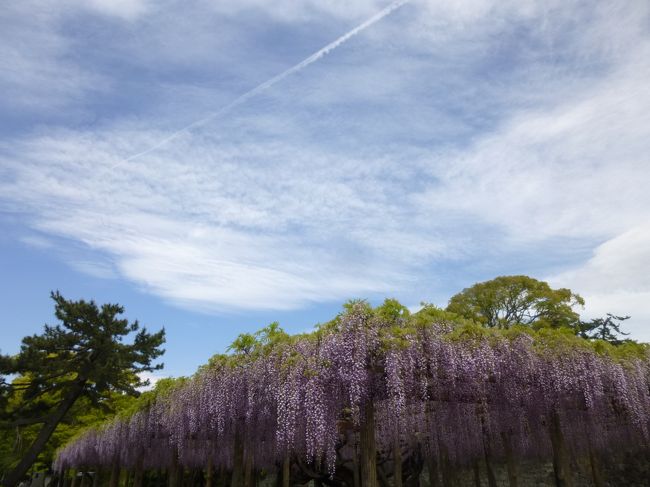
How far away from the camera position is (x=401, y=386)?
949 cm

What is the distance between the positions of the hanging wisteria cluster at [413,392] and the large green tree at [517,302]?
14.2 metres

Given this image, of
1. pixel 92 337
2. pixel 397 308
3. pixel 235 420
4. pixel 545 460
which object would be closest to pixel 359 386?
pixel 397 308

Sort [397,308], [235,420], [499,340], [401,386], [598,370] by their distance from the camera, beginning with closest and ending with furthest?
[401,386] → [397,308] → [499,340] → [598,370] → [235,420]

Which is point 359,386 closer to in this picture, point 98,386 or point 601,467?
point 601,467

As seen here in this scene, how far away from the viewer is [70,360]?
27656mm

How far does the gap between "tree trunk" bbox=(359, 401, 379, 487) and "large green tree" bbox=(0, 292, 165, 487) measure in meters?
21.0

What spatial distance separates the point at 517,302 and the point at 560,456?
21.6 metres

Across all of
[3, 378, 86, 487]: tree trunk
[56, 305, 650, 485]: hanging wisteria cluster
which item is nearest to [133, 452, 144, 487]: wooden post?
[56, 305, 650, 485]: hanging wisteria cluster

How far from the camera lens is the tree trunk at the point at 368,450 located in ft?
30.6

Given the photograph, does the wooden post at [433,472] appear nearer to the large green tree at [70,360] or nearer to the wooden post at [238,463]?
the wooden post at [238,463]

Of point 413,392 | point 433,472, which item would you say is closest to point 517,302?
point 433,472

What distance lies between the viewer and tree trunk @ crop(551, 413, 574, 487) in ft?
40.7

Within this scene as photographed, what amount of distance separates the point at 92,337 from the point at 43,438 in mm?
6190

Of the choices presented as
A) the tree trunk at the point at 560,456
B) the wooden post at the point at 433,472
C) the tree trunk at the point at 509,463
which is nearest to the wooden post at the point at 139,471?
the wooden post at the point at 433,472
